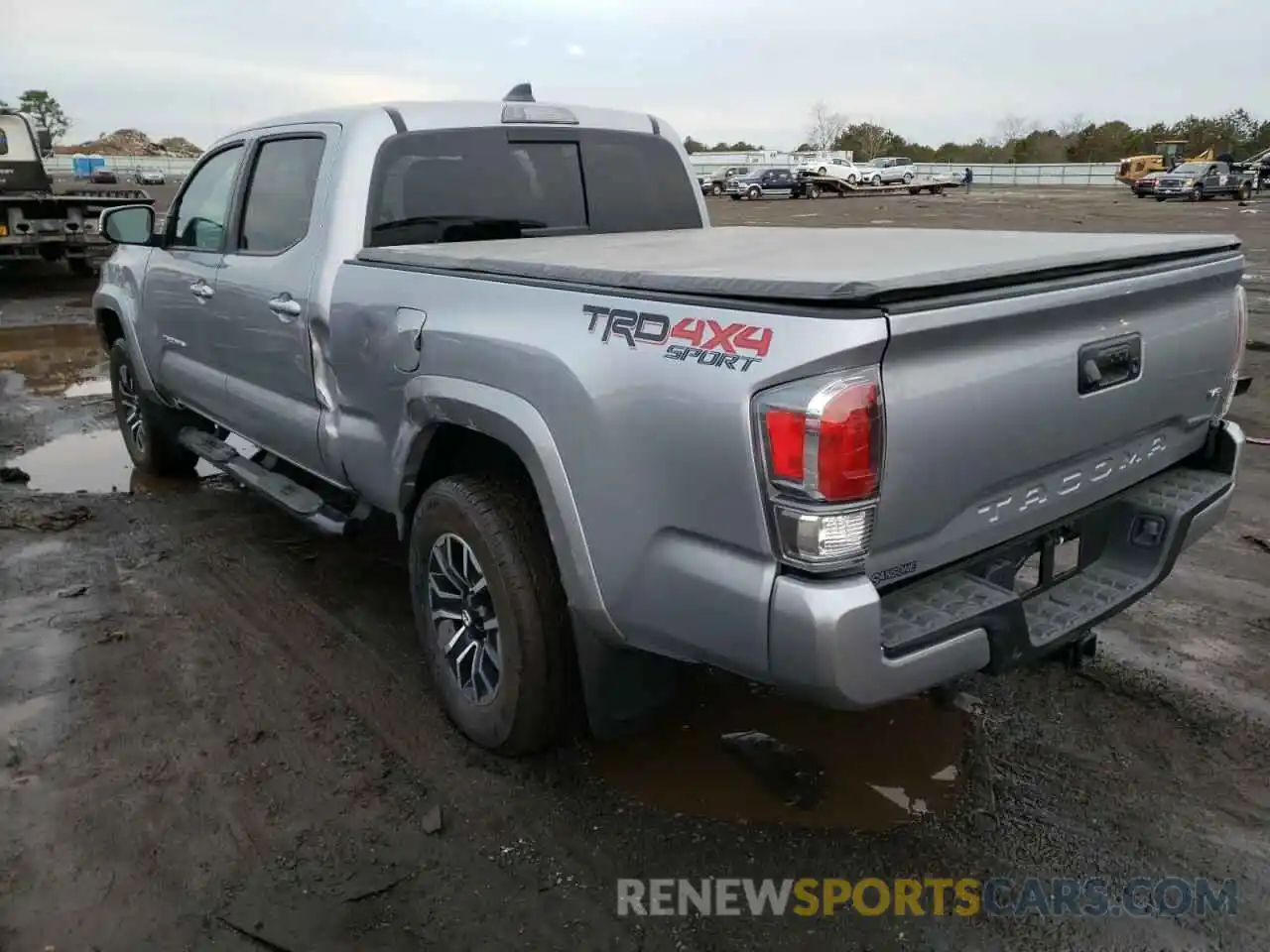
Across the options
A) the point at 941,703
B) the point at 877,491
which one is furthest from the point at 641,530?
the point at 941,703

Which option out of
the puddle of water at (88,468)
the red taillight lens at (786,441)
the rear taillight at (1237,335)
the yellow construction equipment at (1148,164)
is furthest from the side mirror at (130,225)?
the yellow construction equipment at (1148,164)

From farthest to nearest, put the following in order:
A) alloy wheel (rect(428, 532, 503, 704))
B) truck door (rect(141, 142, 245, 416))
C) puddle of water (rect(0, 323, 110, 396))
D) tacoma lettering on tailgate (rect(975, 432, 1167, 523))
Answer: puddle of water (rect(0, 323, 110, 396))
truck door (rect(141, 142, 245, 416))
alloy wheel (rect(428, 532, 503, 704))
tacoma lettering on tailgate (rect(975, 432, 1167, 523))

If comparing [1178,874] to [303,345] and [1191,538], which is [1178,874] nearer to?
[1191,538]

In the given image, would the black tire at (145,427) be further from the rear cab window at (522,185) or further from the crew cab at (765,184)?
the crew cab at (765,184)

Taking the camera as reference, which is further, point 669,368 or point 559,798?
point 559,798

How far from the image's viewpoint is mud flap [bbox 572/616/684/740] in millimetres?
2750

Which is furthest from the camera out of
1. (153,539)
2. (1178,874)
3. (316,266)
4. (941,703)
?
(153,539)

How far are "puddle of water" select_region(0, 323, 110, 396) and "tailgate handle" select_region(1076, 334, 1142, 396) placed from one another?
8548 millimetres

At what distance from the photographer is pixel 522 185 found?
4.39 m

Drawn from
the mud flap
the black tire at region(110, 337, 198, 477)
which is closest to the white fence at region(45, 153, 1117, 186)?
the black tire at region(110, 337, 198, 477)

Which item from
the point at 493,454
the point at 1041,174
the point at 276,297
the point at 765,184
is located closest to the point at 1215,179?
the point at 765,184

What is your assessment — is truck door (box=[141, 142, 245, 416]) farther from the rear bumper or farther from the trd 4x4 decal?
the rear bumper

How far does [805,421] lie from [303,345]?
2.43 meters

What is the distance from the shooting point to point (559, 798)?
9.92ft
